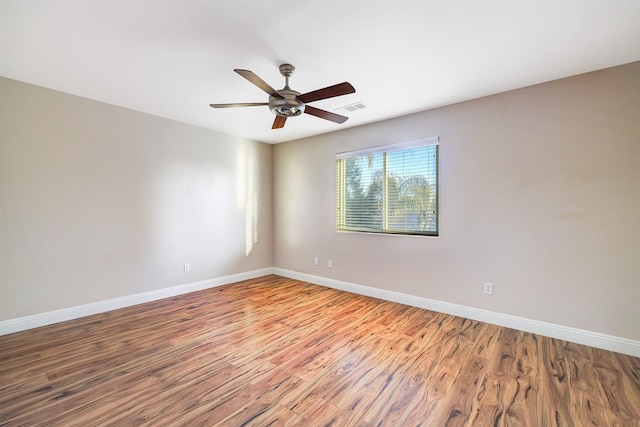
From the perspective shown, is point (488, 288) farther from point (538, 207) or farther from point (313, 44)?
point (313, 44)

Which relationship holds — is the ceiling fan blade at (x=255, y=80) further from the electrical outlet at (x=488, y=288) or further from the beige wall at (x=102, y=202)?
the electrical outlet at (x=488, y=288)

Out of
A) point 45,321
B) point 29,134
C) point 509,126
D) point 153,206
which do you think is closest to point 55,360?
point 45,321

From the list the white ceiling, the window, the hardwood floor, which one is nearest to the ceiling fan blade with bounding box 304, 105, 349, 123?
the white ceiling

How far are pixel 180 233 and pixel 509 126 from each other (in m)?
4.42

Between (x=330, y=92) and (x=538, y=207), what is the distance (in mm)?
2382

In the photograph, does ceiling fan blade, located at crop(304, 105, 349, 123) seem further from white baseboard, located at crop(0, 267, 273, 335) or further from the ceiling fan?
white baseboard, located at crop(0, 267, 273, 335)

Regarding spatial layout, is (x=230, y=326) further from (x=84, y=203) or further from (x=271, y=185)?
(x=271, y=185)

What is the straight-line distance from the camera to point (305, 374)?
209cm

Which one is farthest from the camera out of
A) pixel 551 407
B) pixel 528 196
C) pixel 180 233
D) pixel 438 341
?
pixel 180 233

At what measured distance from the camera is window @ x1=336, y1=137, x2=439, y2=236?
350 cm

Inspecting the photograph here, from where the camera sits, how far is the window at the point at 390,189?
3502mm

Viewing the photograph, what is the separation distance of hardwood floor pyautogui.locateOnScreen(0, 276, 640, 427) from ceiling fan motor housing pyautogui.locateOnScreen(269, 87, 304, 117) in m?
2.16

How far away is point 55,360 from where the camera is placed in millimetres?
2273

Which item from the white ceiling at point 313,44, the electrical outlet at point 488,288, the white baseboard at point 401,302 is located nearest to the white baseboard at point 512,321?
the white baseboard at point 401,302
